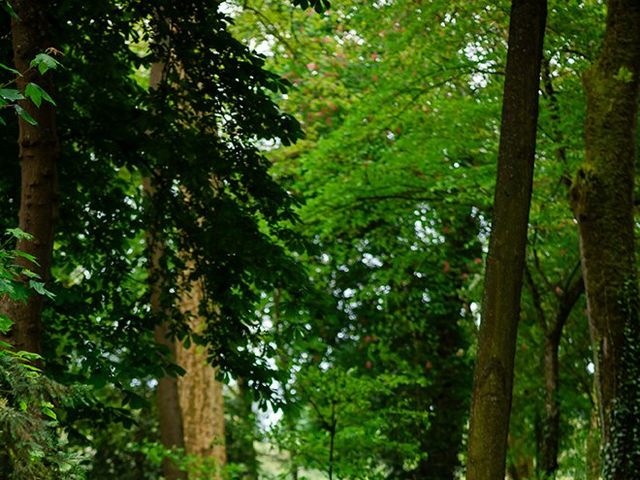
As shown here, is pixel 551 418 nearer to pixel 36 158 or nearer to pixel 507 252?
pixel 507 252

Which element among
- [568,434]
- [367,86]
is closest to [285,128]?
[367,86]

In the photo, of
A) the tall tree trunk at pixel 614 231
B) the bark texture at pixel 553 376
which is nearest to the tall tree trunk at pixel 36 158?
the tall tree trunk at pixel 614 231

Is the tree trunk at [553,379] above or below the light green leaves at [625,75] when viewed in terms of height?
below

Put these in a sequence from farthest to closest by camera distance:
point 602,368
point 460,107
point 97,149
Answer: point 460,107, point 97,149, point 602,368

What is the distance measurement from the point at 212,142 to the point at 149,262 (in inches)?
58.0

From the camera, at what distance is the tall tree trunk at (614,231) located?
871cm

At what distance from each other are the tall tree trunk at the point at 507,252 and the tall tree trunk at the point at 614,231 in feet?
6.67

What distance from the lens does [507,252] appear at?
23.4ft

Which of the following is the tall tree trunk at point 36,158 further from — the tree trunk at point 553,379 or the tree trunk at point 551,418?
the tree trunk at point 551,418

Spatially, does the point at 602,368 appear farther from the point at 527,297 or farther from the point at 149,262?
the point at 527,297

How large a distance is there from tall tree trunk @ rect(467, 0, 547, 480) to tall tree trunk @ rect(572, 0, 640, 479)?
2.03 m

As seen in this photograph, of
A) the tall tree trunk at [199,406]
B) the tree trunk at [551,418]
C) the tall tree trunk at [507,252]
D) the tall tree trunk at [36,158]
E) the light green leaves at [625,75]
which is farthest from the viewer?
the tree trunk at [551,418]

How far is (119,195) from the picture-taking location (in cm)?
A: 1005

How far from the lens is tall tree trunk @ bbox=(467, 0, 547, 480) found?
697 cm
